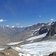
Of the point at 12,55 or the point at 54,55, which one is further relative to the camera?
the point at 12,55

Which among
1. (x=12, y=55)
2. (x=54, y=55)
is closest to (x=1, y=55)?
(x=12, y=55)

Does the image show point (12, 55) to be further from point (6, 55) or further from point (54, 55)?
point (54, 55)

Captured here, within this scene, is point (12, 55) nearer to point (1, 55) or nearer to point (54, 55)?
point (1, 55)

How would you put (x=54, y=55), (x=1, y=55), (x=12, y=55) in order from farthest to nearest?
(x=12, y=55) < (x=1, y=55) < (x=54, y=55)

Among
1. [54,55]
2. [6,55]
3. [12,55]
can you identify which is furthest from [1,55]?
[54,55]

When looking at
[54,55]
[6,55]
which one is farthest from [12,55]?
[54,55]

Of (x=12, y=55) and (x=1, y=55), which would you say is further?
(x=12, y=55)

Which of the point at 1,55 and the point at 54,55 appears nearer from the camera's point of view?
the point at 54,55

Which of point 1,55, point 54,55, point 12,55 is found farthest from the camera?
point 12,55
